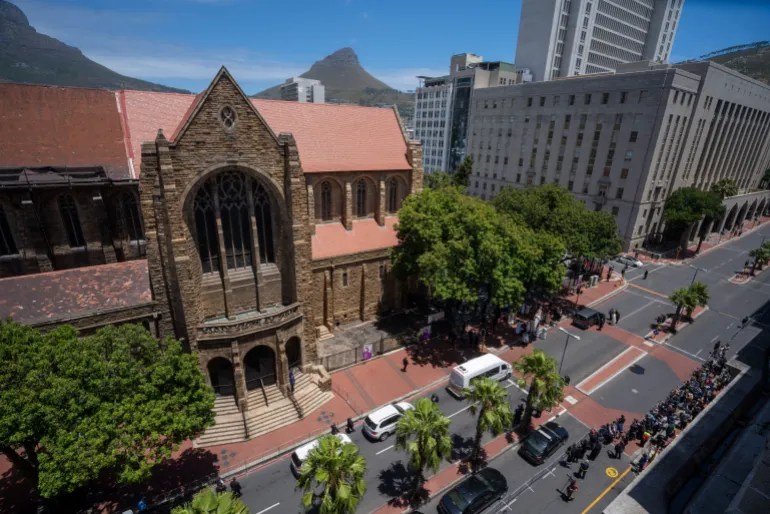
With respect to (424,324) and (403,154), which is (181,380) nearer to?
(424,324)

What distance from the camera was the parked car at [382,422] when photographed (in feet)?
78.5

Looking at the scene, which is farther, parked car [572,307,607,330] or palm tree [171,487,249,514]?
parked car [572,307,607,330]

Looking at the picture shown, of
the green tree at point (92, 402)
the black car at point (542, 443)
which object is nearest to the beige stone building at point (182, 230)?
the green tree at point (92, 402)

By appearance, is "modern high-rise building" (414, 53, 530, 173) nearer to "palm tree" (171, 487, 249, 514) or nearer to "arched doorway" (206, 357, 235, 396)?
"arched doorway" (206, 357, 235, 396)

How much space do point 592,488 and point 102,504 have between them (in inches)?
1056

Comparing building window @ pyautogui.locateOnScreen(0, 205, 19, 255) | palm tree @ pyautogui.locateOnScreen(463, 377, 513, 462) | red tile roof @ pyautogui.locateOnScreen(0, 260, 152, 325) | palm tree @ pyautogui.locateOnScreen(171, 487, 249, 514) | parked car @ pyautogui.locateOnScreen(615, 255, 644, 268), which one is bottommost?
parked car @ pyautogui.locateOnScreen(615, 255, 644, 268)

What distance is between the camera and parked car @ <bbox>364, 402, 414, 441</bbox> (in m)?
23.9

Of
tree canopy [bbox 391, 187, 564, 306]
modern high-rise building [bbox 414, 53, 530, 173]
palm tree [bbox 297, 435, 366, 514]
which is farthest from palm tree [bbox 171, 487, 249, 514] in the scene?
modern high-rise building [bbox 414, 53, 530, 173]

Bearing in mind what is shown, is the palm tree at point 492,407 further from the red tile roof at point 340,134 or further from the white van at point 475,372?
the red tile roof at point 340,134

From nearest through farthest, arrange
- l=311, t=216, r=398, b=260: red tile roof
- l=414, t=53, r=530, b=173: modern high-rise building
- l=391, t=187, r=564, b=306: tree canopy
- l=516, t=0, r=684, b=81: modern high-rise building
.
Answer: l=391, t=187, r=564, b=306: tree canopy, l=311, t=216, r=398, b=260: red tile roof, l=516, t=0, r=684, b=81: modern high-rise building, l=414, t=53, r=530, b=173: modern high-rise building

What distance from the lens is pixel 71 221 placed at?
92.2 ft

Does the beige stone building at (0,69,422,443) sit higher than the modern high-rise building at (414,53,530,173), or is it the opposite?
the modern high-rise building at (414,53,530,173)

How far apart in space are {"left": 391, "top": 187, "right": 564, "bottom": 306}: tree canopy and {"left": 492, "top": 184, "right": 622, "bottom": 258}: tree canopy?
6.79 m

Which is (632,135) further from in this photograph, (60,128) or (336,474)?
(60,128)
